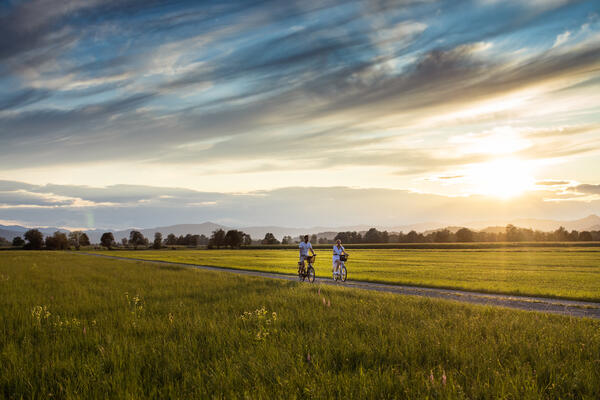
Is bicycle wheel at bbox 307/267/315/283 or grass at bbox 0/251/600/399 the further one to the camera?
bicycle wheel at bbox 307/267/315/283

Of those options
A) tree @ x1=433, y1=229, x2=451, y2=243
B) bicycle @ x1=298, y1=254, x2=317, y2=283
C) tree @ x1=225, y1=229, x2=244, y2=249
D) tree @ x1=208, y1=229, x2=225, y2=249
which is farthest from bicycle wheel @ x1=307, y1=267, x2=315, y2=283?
tree @ x1=208, y1=229, x2=225, y2=249

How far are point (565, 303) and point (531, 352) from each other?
11923mm

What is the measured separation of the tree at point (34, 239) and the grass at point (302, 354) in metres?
203

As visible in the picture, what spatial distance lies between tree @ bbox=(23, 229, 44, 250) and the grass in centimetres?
20267

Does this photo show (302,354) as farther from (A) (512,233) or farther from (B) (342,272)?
(A) (512,233)

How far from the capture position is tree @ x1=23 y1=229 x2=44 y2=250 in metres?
176

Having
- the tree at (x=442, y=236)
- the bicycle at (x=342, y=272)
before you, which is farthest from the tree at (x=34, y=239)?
the bicycle at (x=342, y=272)

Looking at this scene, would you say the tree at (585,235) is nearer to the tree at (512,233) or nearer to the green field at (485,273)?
the tree at (512,233)

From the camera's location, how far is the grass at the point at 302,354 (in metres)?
5.43

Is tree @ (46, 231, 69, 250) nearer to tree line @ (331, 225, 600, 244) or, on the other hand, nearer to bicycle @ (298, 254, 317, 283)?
tree line @ (331, 225, 600, 244)

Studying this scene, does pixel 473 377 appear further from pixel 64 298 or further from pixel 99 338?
pixel 64 298

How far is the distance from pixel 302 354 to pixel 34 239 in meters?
215

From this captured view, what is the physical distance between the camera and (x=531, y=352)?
698 cm

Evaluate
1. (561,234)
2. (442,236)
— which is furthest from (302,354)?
(561,234)
